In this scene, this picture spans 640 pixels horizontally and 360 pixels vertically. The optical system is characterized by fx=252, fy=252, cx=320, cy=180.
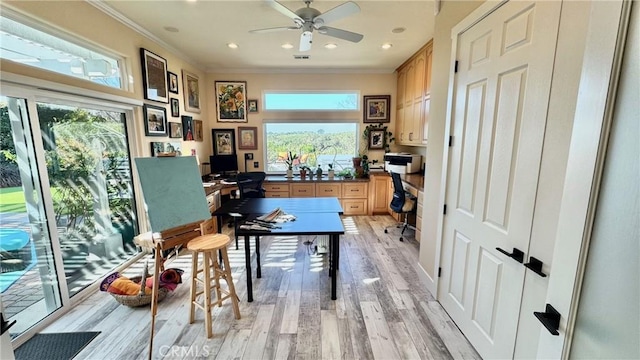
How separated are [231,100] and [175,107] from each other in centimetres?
131

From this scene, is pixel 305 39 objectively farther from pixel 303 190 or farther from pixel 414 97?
pixel 303 190

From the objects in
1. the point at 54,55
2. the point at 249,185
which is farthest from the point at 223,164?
the point at 54,55

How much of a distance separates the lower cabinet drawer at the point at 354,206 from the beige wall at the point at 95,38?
10.4 ft

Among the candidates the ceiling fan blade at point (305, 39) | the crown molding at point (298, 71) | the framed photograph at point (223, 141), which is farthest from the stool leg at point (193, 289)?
the crown molding at point (298, 71)

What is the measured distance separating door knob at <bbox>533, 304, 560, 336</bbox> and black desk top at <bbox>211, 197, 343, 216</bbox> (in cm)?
198

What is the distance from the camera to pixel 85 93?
7.57 ft

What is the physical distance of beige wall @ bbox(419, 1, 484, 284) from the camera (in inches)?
83.4

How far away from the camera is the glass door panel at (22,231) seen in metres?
1.81

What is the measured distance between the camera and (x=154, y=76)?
327cm

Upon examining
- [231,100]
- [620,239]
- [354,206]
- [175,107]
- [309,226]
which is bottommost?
[354,206]

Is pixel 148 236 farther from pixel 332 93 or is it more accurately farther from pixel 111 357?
pixel 332 93

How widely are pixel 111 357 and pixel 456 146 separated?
9.59 feet

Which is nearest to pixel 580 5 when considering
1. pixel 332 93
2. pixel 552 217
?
pixel 552 217

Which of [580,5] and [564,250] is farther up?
[580,5]
